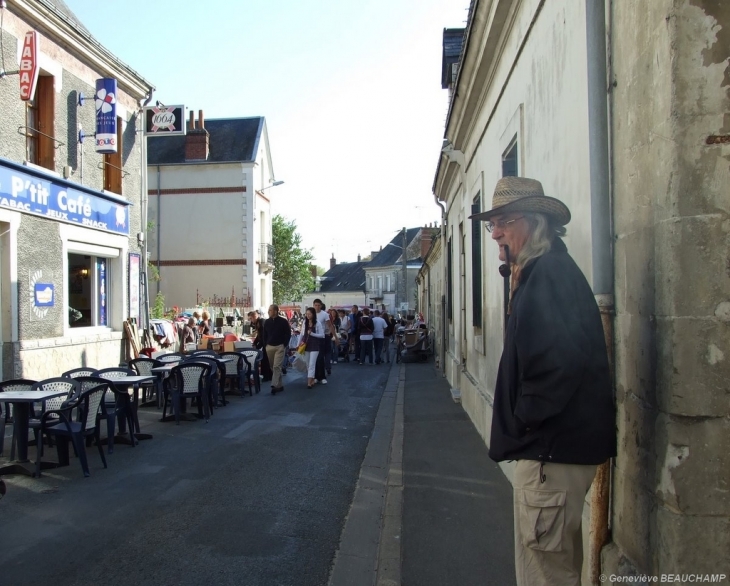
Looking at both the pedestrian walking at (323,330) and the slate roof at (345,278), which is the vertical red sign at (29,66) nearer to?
the pedestrian walking at (323,330)

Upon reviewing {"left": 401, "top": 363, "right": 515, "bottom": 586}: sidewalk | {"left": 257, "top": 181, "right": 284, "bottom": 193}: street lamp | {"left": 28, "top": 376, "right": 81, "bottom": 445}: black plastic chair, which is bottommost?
{"left": 401, "top": 363, "right": 515, "bottom": 586}: sidewalk

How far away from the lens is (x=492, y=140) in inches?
299

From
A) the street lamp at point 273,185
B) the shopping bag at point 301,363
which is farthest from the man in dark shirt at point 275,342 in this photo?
the street lamp at point 273,185

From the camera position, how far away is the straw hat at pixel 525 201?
2752mm

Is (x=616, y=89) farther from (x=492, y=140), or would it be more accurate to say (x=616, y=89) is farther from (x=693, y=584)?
(x=492, y=140)

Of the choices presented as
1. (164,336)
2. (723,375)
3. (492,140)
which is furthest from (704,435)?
(164,336)

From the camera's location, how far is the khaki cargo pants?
2.48 m

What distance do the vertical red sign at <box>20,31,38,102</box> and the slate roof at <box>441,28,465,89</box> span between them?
8083mm

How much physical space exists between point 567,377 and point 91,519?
167 inches

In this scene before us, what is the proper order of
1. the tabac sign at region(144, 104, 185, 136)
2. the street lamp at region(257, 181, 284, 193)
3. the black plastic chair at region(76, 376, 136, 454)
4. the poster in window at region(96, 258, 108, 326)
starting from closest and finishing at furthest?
the black plastic chair at region(76, 376, 136, 454)
the poster in window at region(96, 258, 108, 326)
the tabac sign at region(144, 104, 185, 136)
the street lamp at region(257, 181, 284, 193)

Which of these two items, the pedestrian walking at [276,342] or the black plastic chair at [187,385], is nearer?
the black plastic chair at [187,385]

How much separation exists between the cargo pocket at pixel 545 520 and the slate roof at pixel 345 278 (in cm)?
8212

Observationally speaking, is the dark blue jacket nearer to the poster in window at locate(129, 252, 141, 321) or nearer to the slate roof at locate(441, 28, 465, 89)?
the slate roof at locate(441, 28, 465, 89)

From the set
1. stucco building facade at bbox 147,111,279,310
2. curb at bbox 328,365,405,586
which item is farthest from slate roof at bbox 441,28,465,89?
stucco building facade at bbox 147,111,279,310
